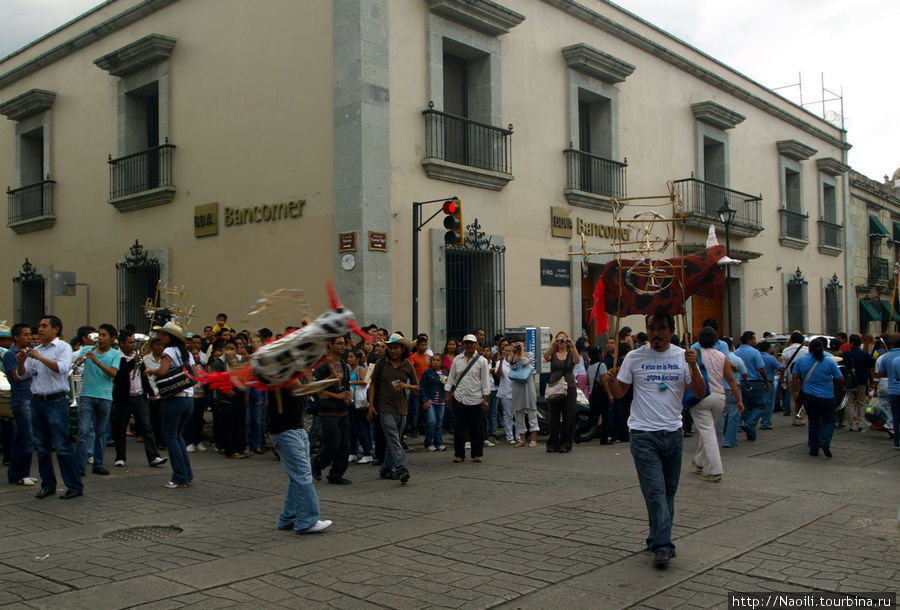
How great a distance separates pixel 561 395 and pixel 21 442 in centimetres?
698

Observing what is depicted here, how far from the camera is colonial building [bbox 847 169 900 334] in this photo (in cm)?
3142

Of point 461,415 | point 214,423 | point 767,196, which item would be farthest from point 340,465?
point 767,196

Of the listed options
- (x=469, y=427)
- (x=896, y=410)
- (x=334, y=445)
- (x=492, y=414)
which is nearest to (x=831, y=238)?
(x=896, y=410)

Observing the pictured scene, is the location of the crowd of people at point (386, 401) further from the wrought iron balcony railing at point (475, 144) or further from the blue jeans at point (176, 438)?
the wrought iron balcony railing at point (475, 144)

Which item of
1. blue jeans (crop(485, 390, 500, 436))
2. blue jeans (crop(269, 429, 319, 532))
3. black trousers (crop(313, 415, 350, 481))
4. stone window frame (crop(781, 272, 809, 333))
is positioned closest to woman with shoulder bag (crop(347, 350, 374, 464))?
black trousers (crop(313, 415, 350, 481))

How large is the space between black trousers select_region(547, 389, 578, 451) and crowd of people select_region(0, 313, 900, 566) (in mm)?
20

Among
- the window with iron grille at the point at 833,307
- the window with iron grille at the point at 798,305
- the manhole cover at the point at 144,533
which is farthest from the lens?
the window with iron grille at the point at 833,307

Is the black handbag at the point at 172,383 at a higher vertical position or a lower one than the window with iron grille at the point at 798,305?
lower

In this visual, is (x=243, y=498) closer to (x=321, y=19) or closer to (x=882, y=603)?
(x=882, y=603)

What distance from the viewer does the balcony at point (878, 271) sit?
32.4 meters

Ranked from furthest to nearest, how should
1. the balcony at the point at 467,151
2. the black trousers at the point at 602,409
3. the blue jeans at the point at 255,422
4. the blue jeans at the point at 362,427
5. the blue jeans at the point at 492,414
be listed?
the balcony at the point at 467,151 < the blue jeans at the point at 492,414 < the black trousers at the point at 602,409 < the blue jeans at the point at 255,422 < the blue jeans at the point at 362,427

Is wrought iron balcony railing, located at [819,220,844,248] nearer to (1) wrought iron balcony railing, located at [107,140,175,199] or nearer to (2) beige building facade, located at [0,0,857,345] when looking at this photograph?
(2) beige building facade, located at [0,0,857,345]

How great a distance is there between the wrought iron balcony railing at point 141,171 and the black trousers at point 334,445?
1007 cm

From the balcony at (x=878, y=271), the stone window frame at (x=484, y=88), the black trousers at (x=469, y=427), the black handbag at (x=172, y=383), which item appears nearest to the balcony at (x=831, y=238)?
the balcony at (x=878, y=271)
